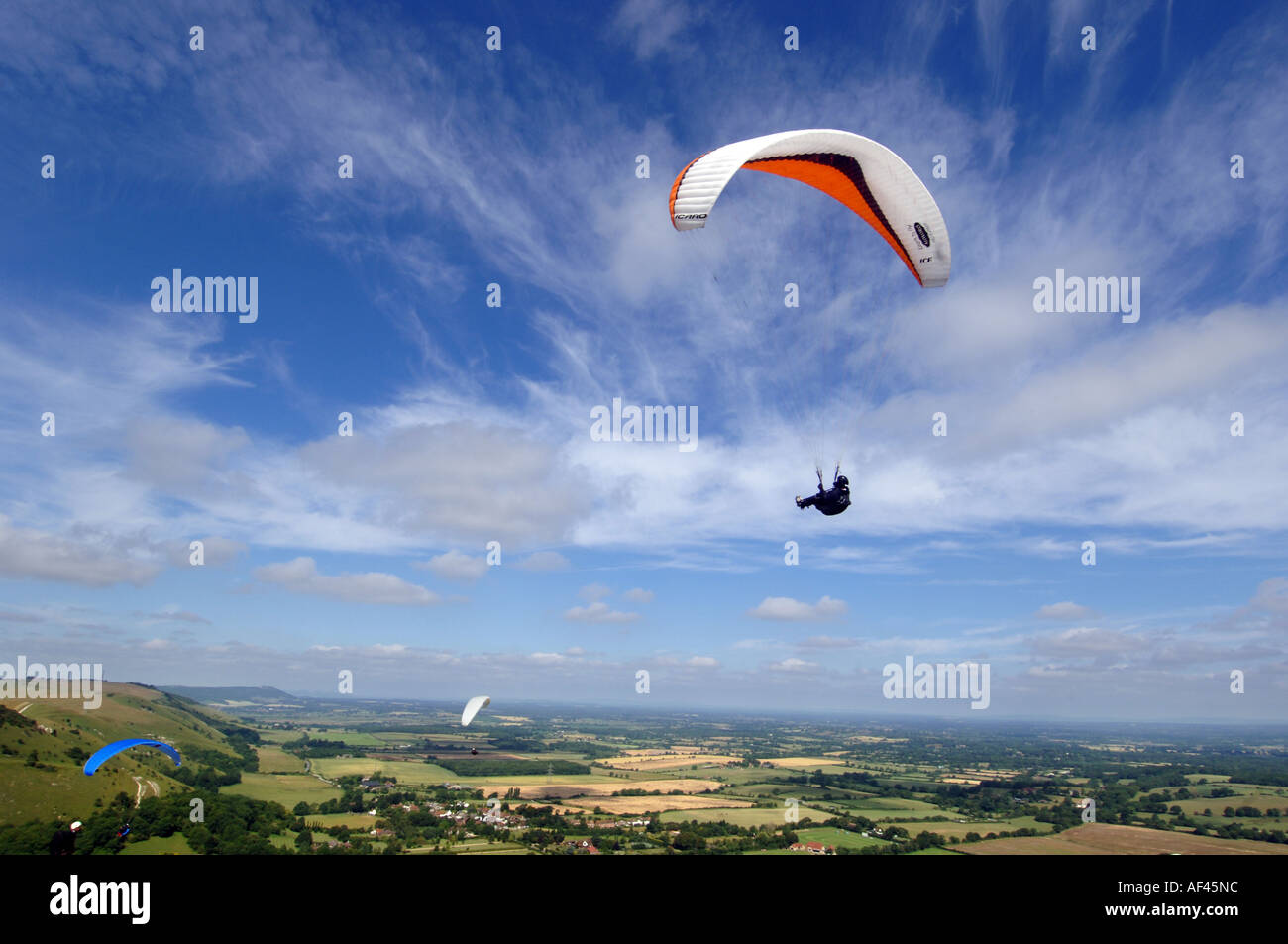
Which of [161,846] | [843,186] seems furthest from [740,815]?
[843,186]

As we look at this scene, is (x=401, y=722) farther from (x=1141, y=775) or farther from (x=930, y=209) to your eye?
(x=930, y=209)

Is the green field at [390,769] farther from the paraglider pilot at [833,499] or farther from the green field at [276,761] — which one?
the paraglider pilot at [833,499]

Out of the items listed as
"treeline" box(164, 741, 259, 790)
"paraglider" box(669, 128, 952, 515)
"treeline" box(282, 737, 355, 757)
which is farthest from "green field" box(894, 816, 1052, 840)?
"treeline" box(282, 737, 355, 757)

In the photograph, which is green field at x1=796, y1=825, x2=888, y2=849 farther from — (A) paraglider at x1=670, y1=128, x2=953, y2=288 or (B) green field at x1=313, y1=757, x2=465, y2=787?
(B) green field at x1=313, y1=757, x2=465, y2=787

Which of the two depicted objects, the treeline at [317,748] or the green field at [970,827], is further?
the treeline at [317,748]

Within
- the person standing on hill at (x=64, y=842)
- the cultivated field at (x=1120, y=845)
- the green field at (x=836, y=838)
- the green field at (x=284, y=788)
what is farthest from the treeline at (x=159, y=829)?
the cultivated field at (x=1120, y=845)

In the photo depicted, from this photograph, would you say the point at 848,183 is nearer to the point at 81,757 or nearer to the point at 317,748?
the point at 81,757
